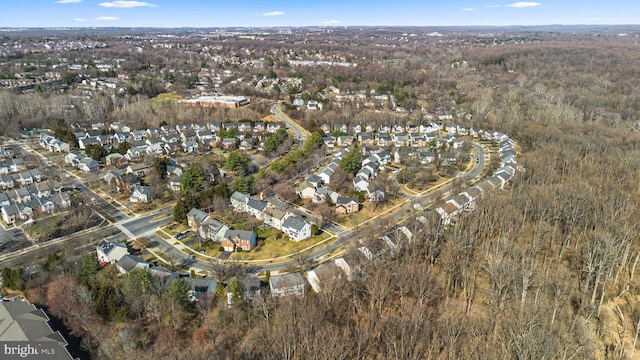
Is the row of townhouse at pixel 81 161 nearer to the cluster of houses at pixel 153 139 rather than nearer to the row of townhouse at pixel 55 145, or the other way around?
the cluster of houses at pixel 153 139

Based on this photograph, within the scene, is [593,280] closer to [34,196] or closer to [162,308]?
[162,308]

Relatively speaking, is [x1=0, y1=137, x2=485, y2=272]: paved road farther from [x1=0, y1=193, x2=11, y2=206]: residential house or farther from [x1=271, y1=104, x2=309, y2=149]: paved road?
[x1=271, y1=104, x2=309, y2=149]: paved road

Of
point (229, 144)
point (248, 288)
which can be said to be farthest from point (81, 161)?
point (248, 288)

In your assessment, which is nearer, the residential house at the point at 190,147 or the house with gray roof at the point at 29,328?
the house with gray roof at the point at 29,328

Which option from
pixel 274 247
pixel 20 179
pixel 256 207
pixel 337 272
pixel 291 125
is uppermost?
pixel 291 125

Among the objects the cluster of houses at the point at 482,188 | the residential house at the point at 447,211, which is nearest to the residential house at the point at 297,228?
the cluster of houses at the point at 482,188

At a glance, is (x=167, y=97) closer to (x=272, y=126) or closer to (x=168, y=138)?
(x=168, y=138)
